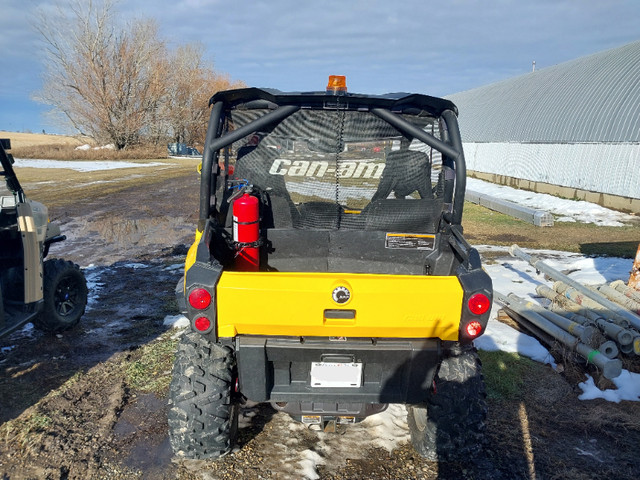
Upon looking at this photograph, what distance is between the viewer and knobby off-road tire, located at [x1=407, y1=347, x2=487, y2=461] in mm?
A: 3092

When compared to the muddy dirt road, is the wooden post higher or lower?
higher

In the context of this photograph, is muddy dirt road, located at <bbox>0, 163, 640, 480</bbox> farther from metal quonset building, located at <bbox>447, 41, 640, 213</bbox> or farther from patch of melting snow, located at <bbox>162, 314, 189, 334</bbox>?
metal quonset building, located at <bbox>447, 41, 640, 213</bbox>

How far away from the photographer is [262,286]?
9.22ft

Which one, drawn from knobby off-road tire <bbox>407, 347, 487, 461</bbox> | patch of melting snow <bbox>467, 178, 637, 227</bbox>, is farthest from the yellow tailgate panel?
patch of melting snow <bbox>467, 178, 637, 227</bbox>

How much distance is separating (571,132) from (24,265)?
20.7 m

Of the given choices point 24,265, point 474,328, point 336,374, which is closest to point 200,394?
point 336,374

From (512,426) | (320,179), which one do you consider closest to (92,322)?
(320,179)

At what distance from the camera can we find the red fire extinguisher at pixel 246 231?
377 cm

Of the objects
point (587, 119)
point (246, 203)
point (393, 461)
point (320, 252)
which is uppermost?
point (587, 119)

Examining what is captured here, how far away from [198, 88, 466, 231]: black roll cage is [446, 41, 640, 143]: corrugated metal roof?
52.0ft

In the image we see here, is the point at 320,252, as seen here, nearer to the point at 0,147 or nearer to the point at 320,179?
the point at 320,179

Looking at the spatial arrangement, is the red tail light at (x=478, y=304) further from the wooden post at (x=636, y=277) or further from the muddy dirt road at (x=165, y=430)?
the wooden post at (x=636, y=277)


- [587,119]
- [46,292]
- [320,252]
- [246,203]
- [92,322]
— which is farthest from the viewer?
[587,119]

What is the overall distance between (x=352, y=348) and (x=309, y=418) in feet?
2.29
